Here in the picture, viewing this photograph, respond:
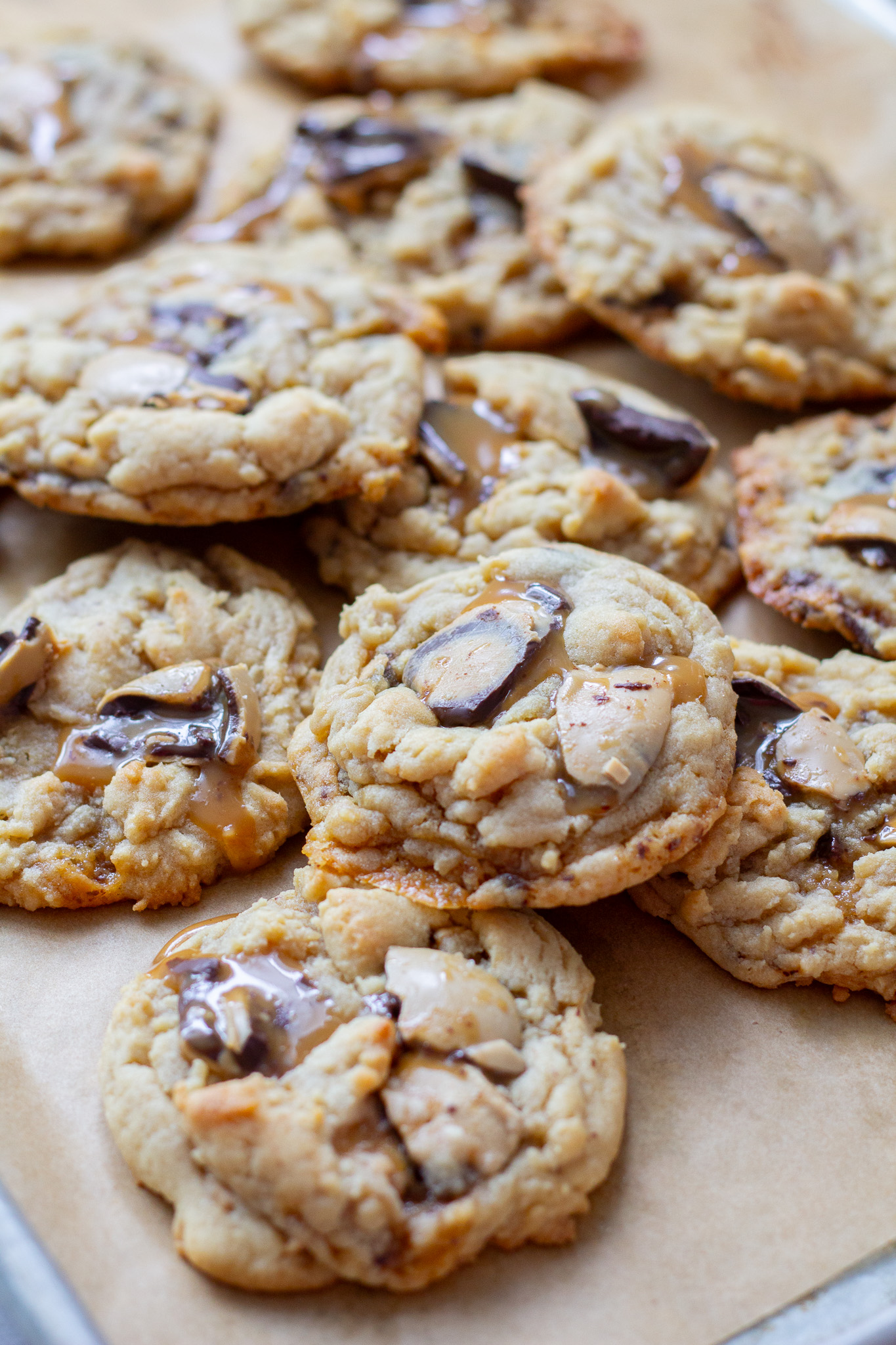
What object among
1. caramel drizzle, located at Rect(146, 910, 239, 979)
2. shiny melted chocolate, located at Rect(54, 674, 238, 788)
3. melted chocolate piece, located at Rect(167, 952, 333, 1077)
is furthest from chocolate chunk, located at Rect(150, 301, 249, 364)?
melted chocolate piece, located at Rect(167, 952, 333, 1077)

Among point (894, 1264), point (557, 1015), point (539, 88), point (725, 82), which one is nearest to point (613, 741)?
point (557, 1015)

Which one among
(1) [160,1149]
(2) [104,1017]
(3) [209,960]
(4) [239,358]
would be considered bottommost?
(2) [104,1017]

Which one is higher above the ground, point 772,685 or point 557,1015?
point 772,685

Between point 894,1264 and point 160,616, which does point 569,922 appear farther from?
point 160,616

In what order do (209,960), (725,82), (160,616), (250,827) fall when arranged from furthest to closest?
(725,82) → (160,616) → (250,827) → (209,960)

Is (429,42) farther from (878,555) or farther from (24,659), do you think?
(24,659)

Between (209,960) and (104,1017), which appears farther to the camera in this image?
(104,1017)
